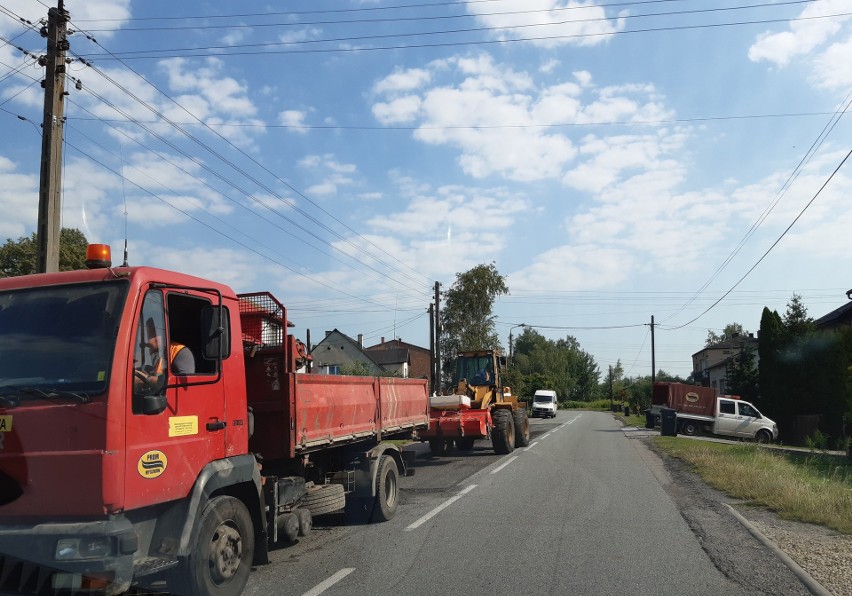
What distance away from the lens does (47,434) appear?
462cm

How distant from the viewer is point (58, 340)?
4.95 meters

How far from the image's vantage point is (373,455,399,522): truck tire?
30.9ft

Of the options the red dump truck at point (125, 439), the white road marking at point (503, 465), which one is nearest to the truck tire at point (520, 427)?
the white road marking at point (503, 465)

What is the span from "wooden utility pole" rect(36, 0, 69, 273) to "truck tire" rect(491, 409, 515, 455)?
40.2ft

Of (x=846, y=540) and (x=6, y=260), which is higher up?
(x=6, y=260)

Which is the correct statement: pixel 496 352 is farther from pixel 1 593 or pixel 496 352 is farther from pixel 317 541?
pixel 1 593

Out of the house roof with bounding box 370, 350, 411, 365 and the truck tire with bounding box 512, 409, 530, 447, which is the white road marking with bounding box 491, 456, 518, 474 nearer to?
the truck tire with bounding box 512, 409, 530, 447

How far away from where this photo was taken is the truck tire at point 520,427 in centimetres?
2242

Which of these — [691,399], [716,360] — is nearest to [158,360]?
[691,399]

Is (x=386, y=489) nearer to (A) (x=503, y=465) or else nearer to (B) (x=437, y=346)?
(A) (x=503, y=465)

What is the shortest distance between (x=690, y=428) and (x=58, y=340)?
3195 cm

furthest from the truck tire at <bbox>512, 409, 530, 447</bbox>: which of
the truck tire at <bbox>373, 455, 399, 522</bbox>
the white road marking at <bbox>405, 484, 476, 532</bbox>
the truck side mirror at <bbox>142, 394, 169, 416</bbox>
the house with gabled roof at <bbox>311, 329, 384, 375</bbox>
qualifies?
the house with gabled roof at <bbox>311, 329, 384, 375</bbox>

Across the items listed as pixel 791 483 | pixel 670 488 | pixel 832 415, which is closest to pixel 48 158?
pixel 670 488

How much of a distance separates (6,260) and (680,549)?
117 feet
